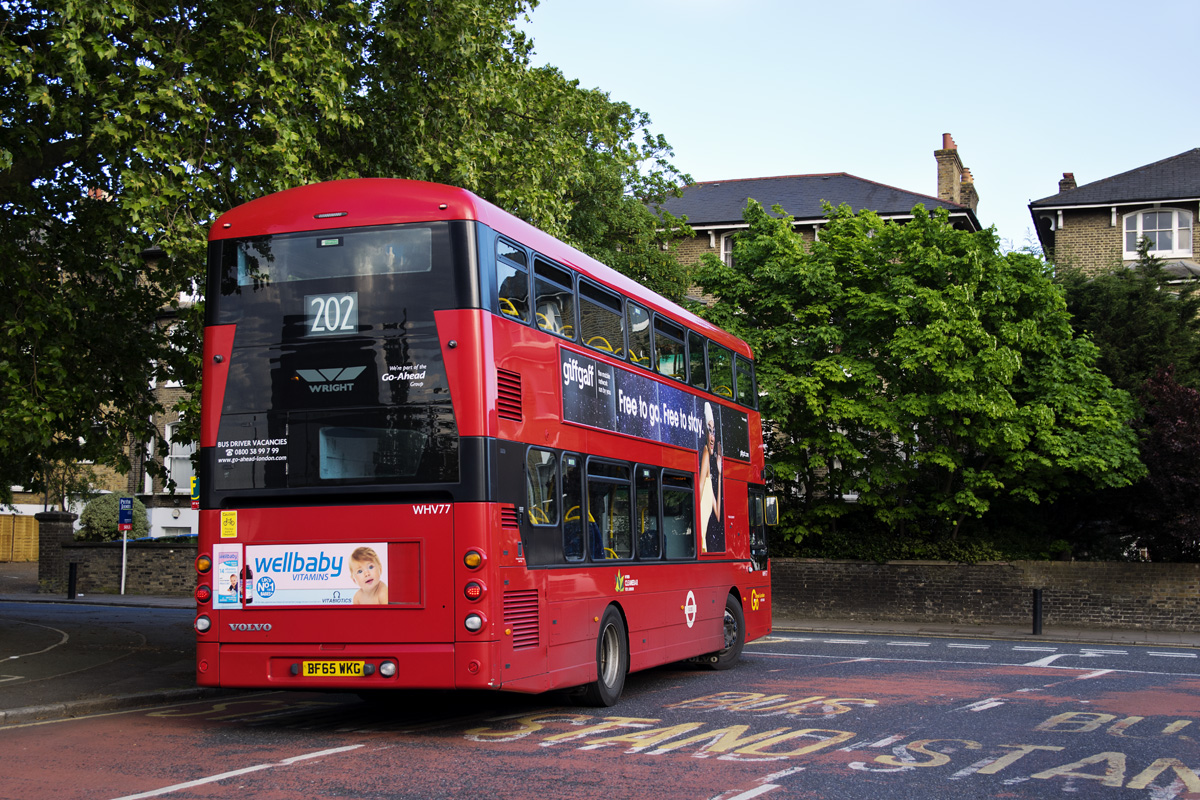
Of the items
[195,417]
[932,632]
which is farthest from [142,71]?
[932,632]

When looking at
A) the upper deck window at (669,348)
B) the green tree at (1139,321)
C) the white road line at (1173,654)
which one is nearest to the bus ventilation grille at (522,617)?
the upper deck window at (669,348)

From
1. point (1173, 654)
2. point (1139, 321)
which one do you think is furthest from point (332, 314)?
point (1139, 321)

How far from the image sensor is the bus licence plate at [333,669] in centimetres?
906

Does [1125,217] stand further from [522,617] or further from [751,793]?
[751,793]

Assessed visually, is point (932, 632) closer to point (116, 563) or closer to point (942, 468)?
point (942, 468)

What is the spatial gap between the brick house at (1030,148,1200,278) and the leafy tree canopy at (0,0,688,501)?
77.4 ft

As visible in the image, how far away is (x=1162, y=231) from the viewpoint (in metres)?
36.3

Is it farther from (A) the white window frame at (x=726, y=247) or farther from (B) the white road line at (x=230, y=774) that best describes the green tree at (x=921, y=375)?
(B) the white road line at (x=230, y=774)

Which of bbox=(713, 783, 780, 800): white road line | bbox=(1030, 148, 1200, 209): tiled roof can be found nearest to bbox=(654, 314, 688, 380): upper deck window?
bbox=(713, 783, 780, 800): white road line

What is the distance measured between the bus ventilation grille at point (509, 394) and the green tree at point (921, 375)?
1589cm

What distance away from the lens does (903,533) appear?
26.9 metres

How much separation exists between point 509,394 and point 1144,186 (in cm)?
3347

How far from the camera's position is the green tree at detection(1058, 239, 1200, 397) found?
26328 millimetres

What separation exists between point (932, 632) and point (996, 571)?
2820 millimetres
